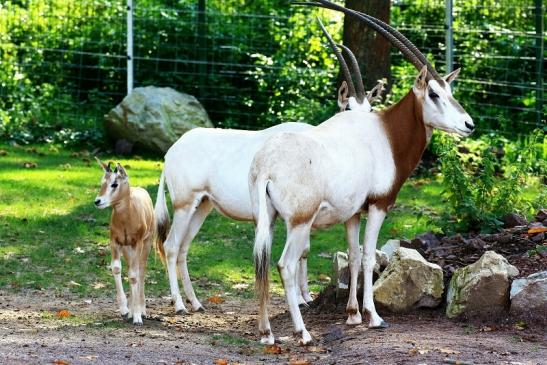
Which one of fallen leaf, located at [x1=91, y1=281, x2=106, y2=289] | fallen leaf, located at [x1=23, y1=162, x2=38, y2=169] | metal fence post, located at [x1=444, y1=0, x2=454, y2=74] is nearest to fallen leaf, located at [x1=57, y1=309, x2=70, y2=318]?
fallen leaf, located at [x1=91, y1=281, x2=106, y2=289]

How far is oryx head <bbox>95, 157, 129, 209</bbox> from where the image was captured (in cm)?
872

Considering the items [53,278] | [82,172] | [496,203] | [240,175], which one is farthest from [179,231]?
[82,172]

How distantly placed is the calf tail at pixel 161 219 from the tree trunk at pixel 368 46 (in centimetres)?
650

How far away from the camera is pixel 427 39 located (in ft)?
55.9

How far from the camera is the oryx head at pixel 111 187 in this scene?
872cm

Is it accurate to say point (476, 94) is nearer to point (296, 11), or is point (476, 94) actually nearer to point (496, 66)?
point (496, 66)

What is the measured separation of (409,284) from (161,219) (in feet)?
7.11

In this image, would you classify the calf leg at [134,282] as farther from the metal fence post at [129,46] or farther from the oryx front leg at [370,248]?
the metal fence post at [129,46]

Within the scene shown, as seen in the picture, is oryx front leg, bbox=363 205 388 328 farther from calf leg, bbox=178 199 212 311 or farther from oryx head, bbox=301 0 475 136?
calf leg, bbox=178 199 212 311

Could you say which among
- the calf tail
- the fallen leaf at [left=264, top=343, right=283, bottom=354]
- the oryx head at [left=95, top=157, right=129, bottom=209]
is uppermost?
the oryx head at [left=95, top=157, right=129, bottom=209]

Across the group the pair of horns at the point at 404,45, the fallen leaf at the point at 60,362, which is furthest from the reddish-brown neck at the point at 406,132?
the fallen leaf at the point at 60,362

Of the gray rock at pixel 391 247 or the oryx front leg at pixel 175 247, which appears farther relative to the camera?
the gray rock at pixel 391 247

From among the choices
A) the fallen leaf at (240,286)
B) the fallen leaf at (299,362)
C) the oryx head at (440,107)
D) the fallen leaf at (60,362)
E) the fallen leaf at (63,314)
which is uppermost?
the oryx head at (440,107)

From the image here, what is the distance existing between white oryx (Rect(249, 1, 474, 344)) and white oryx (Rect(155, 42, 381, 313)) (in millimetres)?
908
